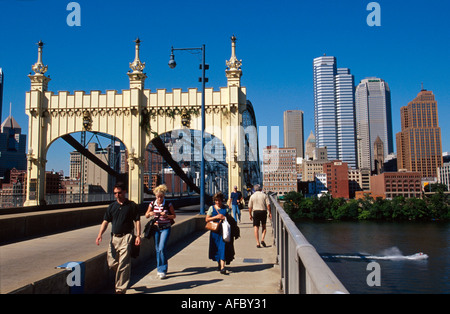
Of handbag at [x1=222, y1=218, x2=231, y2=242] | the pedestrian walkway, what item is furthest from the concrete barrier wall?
handbag at [x1=222, y1=218, x2=231, y2=242]

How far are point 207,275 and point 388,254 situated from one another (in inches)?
2162

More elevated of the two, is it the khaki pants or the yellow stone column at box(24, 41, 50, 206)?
the yellow stone column at box(24, 41, 50, 206)

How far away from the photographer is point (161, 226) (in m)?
7.57

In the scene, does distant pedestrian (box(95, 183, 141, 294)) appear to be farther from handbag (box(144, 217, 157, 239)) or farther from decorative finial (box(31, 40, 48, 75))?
decorative finial (box(31, 40, 48, 75))

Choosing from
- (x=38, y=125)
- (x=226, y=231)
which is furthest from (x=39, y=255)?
(x=38, y=125)

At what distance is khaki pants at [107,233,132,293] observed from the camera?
6.20m

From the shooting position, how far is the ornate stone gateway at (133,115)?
88.8 feet

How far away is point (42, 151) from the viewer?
1120 inches

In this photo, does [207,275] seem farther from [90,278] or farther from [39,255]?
[39,255]

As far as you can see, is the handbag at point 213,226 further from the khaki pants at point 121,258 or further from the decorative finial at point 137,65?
the decorative finial at point 137,65

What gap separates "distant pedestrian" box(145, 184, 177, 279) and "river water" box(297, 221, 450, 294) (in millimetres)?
14159

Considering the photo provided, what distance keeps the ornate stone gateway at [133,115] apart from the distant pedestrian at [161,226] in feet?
61.3

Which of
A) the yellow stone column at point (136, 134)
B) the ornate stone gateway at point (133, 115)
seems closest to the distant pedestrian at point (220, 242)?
the ornate stone gateway at point (133, 115)
